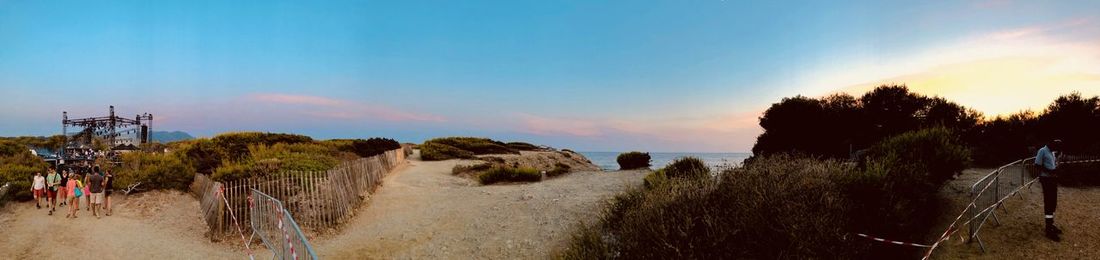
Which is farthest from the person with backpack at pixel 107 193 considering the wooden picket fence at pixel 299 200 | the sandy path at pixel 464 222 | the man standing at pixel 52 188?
the sandy path at pixel 464 222

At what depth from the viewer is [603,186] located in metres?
19.3

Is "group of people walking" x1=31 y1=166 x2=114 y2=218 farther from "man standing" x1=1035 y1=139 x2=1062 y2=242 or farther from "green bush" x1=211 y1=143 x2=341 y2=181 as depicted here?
"man standing" x1=1035 y1=139 x2=1062 y2=242

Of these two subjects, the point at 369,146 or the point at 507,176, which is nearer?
the point at 507,176

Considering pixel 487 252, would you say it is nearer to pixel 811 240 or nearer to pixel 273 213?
pixel 273 213

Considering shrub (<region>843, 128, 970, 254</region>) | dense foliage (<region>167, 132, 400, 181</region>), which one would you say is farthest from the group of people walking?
shrub (<region>843, 128, 970, 254</region>)

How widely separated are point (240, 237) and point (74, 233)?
196 inches

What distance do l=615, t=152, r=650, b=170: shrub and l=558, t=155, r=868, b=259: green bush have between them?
21838 millimetres

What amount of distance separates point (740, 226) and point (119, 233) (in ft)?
51.0

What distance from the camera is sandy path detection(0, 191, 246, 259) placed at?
12.4 m

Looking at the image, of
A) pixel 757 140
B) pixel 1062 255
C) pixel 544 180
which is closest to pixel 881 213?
pixel 1062 255

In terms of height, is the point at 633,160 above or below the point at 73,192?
above

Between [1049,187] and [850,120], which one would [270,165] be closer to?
[1049,187]

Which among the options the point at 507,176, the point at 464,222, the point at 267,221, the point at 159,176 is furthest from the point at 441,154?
the point at 267,221

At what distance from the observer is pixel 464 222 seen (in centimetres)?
1309
